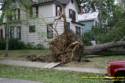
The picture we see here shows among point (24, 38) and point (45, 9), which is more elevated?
point (45, 9)

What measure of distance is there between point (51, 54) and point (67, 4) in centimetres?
2412

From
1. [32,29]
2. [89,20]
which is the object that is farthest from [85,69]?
[89,20]

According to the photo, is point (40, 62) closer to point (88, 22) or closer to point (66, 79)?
point (66, 79)

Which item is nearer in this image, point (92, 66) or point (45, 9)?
point (92, 66)

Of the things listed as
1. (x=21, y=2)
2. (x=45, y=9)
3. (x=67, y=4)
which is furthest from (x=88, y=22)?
(x=21, y=2)

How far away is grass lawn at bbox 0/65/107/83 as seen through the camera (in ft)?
51.2

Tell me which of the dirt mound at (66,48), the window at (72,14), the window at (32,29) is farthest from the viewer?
the window at (72,14)

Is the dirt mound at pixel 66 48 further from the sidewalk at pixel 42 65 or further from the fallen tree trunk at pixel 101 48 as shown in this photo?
the fallen tree trunk at pixel 101 48

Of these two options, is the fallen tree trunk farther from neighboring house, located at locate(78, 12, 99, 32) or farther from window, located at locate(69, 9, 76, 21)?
neighboring house, located at locate(78, 12, 99, 32)

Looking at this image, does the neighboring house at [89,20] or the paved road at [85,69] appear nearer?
the paved road at [85,69]

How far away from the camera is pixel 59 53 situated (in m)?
23.2

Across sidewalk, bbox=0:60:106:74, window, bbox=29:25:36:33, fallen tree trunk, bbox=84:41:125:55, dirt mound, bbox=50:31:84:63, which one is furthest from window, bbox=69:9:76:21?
sidewalk, bbox=0:60:106:74

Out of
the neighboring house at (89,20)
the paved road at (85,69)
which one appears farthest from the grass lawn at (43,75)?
the neighboring house at (89,20)

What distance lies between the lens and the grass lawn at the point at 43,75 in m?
15.6
